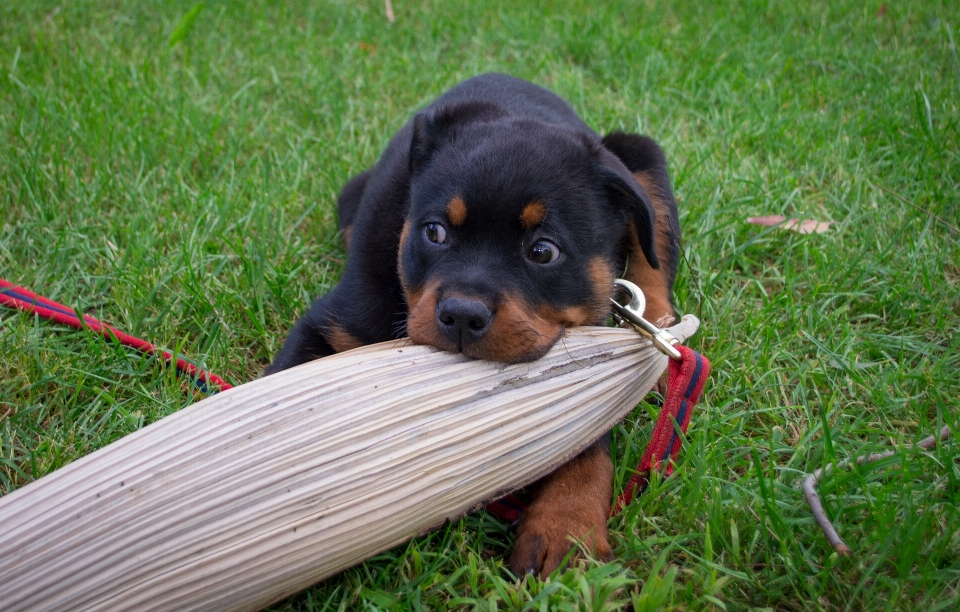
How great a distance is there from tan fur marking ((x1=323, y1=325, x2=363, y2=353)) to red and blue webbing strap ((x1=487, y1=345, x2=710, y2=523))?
71 centimetres

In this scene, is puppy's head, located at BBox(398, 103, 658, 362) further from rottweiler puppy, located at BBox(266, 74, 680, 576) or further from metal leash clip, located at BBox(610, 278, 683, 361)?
metal leash clip, located at BBox(610, 278, 683, 361)

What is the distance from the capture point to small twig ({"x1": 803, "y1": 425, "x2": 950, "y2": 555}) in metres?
1.66

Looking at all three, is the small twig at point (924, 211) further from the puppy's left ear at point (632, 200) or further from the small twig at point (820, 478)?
the puppy's left ear at point (632, 200)

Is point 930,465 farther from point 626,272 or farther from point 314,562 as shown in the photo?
point 314,562

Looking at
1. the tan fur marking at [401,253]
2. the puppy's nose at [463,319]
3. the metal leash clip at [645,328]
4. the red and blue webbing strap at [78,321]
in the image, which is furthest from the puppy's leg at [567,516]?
the red and blue webbing strap at [78,321]

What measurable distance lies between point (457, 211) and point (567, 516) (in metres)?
0.83

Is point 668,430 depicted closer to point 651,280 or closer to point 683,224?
point 651,280

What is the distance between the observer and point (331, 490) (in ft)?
4.76

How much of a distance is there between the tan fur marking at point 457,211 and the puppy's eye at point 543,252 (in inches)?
7.9

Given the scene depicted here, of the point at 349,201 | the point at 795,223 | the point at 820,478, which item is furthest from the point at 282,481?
the point at 795,223

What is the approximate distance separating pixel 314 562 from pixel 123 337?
126cm

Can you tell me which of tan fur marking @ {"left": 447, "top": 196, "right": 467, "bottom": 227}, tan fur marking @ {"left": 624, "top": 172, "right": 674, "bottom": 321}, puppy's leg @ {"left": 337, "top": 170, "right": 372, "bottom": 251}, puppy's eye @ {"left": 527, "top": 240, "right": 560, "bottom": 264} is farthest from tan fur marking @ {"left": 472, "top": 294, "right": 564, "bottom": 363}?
puppy's leg @ {"left": 337, "top": 170, "right": 372, "bottom": 251}

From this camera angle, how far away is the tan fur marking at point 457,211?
81.1 inches

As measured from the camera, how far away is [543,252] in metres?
2.07
